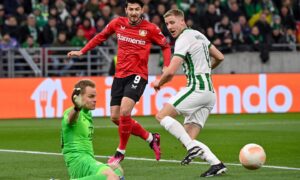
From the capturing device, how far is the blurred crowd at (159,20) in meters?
26.9

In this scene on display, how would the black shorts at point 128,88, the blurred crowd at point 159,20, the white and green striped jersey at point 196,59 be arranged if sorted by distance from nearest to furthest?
the white and green striped jersey at point 196,59 → the black shorts at point 128,88 → the blurred crowd at point 159,20

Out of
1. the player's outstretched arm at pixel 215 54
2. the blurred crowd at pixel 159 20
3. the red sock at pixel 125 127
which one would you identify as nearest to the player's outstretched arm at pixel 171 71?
the player's outstretched arm at pixel 215 54

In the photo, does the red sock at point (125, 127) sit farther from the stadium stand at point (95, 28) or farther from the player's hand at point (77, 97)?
the stadium stand at point (95, 28)

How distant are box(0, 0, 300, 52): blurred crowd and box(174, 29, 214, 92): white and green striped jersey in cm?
1484

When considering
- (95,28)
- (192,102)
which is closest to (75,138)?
(192,102)

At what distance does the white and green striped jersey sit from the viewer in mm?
11984

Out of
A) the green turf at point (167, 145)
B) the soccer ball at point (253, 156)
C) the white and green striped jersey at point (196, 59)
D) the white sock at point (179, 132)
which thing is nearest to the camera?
the soccer ball at point (253, 156)

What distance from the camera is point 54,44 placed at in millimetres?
27062

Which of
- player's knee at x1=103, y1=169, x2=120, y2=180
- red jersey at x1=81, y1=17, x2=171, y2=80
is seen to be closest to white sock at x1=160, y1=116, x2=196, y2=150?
red jersey at x1=81, y1=17, x2=171, y2=80

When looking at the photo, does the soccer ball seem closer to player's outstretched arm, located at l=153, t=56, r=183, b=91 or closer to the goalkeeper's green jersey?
player's outstretched arm, located at l=153, t=56, r=183, b=91

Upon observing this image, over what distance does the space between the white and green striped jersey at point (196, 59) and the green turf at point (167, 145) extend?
1237 mm

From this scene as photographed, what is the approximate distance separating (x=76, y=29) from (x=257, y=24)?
20.1 ft

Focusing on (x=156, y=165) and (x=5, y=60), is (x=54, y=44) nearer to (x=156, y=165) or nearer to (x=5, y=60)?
(x=5, y=60)

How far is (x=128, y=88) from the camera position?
13773 millimetres
